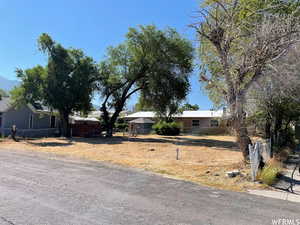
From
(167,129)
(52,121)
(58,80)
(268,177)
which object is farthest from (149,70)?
(268,177)

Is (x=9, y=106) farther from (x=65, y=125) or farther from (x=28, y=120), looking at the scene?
(x=65, y=125)

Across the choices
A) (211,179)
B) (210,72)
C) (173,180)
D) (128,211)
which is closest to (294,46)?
(210,72)

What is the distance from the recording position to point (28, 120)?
988 inches

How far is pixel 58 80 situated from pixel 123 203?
19525 millimetres

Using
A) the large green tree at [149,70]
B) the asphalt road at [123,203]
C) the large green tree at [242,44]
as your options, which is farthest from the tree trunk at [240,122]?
the large green tree at [149,70]

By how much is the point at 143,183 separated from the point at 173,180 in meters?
1.09

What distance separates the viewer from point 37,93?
69.2ft

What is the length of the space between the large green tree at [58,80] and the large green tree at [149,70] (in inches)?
113

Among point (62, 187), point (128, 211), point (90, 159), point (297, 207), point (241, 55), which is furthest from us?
point (90, 159)

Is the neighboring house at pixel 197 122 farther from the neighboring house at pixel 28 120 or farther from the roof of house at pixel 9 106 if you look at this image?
the roof of house at pixel 9 106

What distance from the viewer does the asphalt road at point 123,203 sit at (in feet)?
13.5

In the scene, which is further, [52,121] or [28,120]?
[52,121]

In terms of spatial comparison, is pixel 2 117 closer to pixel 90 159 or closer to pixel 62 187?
pixel 90 159

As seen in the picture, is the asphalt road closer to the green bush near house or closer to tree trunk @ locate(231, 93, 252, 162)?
the green bush near house
